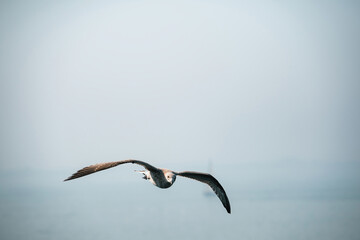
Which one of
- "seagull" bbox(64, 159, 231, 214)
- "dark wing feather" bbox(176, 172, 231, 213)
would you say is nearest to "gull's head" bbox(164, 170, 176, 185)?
"seagull" bbox(64, 159, 231, 214)

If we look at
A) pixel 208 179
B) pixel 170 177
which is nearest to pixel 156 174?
pixel 170 177

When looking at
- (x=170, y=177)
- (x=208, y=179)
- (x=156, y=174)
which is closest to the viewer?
(x=170, y=177)

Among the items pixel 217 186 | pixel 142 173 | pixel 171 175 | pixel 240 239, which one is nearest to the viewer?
pixel 171 175

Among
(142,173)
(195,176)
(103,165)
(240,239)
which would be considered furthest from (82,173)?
(240,239)

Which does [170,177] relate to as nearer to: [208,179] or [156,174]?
[156,174]

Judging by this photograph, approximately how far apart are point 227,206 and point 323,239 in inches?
7206

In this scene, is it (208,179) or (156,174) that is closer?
(156,174)

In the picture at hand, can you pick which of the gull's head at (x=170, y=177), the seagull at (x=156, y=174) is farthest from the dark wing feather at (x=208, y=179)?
the gull's head at (x=170, y=177)

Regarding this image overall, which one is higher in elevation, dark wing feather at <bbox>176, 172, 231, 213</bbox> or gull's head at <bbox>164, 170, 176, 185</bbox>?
gull's head at <bbox>164, 170, 176, 185</bbox>

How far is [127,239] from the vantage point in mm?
199250

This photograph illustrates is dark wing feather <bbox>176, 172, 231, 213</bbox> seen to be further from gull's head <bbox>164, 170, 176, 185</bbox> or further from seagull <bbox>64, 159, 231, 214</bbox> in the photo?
gull's head <bbox>164, 170, 176, 185</bbox>

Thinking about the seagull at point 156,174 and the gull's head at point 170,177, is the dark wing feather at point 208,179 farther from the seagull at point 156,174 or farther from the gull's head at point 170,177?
the gull's head at point 170,177

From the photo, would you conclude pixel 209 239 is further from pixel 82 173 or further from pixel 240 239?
pixel 82 173

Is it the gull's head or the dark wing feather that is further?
the dark wing feather
